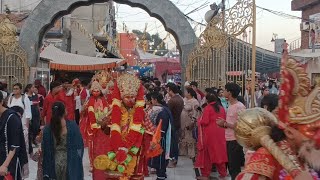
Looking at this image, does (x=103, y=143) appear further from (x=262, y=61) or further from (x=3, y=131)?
(x=262, y=61)

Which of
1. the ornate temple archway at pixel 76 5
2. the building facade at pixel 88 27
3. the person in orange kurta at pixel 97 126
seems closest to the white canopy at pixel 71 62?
the building facade at pixel 88 27

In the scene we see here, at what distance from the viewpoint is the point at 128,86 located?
19.6ft

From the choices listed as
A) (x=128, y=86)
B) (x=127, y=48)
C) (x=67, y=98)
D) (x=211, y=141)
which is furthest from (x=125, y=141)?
(x=127, y=48)

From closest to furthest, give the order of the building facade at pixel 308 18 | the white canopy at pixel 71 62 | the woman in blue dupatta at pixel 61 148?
the woman in blue dupatta at pixel 61 148, the white canopy at pixel 71 62, the building facade at pixel 308 18

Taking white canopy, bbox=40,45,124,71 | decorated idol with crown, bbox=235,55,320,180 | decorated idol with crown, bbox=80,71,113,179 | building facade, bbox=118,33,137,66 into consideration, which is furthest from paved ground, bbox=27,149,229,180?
building facade, bbox=118,33,137,66

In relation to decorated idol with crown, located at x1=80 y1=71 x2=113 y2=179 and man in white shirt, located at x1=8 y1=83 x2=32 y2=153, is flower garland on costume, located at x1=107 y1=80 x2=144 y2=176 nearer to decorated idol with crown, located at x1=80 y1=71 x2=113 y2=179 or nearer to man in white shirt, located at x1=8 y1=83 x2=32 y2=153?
decorated idol with crown, located at x1=80 y1=71 x2=113 y2=179

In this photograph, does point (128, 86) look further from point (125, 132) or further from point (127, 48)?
point (127, 48)

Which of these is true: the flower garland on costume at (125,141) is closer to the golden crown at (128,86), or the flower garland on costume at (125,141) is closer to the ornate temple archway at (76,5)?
the golden crown at (128,86)

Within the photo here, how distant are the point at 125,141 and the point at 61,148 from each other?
2.61 ft

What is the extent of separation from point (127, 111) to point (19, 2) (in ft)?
59.7

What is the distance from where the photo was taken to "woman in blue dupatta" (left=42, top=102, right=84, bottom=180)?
17.5ft

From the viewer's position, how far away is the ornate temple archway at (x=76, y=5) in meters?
12.5

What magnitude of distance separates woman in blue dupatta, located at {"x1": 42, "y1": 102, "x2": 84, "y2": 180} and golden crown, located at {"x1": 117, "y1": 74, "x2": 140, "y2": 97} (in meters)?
0.84

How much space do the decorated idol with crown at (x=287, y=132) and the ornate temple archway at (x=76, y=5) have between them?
32.7 ft
